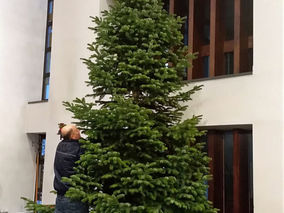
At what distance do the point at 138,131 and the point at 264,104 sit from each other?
1.48m

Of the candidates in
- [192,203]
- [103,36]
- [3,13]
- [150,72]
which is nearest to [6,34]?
[3,13]

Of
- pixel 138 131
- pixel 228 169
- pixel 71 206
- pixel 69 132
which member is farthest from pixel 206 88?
pixel 71 206

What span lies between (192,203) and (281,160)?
42.0 inches

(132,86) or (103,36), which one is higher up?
(103,36)

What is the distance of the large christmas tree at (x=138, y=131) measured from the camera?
3.91m

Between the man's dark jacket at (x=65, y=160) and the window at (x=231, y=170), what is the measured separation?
5.76 feet

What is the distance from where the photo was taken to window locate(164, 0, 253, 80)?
203 inches

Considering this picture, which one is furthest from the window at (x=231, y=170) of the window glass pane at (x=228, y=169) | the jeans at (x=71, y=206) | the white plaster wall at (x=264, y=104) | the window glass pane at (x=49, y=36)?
the window glass pane at (x=49, y=36)

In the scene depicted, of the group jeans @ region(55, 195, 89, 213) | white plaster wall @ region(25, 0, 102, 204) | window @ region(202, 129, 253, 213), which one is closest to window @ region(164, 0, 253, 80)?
window @ region(202, 129, 253, 213)

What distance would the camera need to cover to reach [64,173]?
4.18m

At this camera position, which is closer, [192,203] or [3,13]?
[192,203]

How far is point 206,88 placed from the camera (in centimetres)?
501

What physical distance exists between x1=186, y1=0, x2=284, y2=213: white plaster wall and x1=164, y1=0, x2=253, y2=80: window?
0.43 m

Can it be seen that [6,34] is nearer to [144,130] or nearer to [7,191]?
[7,191]
